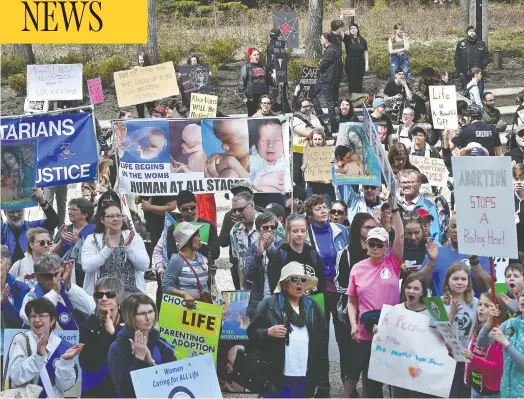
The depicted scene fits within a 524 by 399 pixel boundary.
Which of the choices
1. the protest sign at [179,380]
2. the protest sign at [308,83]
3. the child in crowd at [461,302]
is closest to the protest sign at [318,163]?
the child in crowd at [461,302]

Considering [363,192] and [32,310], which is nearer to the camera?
[32,310]

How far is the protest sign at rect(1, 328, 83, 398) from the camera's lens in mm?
8406

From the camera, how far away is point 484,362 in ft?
26.6

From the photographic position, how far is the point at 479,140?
15453 millimetres

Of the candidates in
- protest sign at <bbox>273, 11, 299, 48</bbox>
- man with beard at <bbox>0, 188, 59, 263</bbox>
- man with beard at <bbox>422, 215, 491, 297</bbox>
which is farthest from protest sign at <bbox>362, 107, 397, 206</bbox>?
protest sign at <bbox>273, 11, 299, 48</bbox>

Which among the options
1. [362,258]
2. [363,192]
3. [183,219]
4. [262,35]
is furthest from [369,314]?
[262,35]

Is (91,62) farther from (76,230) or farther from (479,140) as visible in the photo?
(76,230)

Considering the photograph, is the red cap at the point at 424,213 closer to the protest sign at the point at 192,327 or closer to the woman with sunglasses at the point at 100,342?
the protest sign at the point at 192,327

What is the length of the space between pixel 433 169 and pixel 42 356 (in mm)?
6687

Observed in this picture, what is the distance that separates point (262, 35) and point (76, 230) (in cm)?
2213

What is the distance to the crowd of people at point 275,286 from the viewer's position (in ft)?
26.8

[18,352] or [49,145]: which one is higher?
[49,145]

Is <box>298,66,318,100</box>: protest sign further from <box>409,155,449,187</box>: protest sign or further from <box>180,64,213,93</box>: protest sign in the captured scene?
<box>409,155,449,187</box>: protest sign

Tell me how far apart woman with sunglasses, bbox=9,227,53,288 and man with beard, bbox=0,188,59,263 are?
89 centimetres
